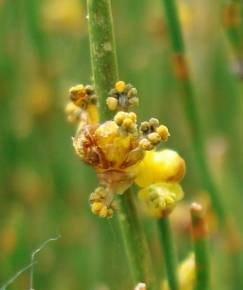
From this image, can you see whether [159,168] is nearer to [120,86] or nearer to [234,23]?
[120,86]

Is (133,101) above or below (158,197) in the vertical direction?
above

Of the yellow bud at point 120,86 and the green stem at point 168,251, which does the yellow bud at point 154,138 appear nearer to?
the yellow bud at point 120,86

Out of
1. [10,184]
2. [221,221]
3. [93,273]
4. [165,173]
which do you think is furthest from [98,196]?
[10,184]

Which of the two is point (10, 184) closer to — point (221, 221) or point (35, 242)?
point (35, 242)

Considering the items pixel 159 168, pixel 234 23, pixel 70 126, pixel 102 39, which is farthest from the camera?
pixel 70 126

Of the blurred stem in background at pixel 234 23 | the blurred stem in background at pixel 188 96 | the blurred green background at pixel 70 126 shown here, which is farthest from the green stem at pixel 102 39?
the blurred green background at pixel 70 126

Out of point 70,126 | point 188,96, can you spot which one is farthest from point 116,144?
point 70,126

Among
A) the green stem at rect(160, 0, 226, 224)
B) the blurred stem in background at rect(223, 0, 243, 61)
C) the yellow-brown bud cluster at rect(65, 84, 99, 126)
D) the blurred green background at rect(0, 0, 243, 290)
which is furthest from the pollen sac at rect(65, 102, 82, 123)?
the blurred green background at rect(0, 0, 243, 290)
